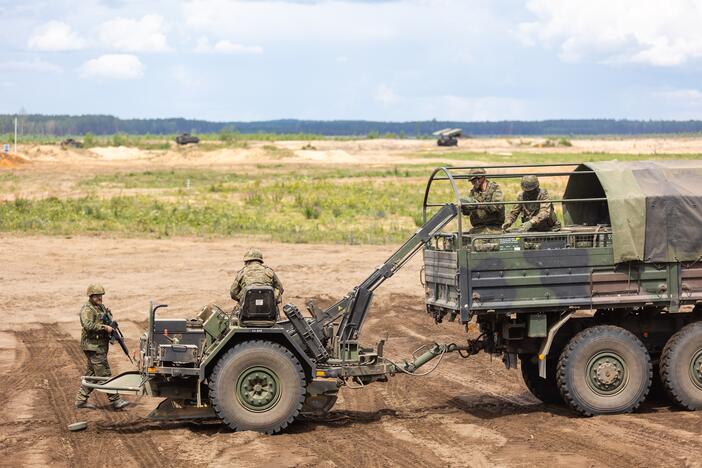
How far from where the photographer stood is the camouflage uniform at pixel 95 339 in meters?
13.6

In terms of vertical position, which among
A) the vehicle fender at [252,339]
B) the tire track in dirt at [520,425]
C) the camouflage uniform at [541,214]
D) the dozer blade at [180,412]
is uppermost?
the camouflage uniform at [541,214]

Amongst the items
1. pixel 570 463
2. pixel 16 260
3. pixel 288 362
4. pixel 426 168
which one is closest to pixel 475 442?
pixel 570 463

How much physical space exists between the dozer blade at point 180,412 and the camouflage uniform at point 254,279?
119cm

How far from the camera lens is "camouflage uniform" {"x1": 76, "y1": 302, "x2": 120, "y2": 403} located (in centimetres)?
1362

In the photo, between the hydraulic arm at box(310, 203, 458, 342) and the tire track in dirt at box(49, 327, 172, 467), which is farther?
the hydraulic arm at box(310, 203, 458, 342)

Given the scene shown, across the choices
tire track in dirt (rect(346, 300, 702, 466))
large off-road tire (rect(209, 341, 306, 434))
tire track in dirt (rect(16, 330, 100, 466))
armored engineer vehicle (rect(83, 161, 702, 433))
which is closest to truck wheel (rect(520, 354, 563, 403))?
tire track in dirt (rect(346, 300, 702, 466))

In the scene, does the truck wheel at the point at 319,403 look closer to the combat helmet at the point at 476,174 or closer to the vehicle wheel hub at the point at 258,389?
the vehicle wheel hub at the point at 258,389

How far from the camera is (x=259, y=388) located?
1195 cm

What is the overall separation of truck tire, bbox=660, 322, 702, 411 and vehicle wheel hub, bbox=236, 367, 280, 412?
14.1 ft

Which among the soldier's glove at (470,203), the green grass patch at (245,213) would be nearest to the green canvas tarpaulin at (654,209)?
the soldier's glove at (470,203)

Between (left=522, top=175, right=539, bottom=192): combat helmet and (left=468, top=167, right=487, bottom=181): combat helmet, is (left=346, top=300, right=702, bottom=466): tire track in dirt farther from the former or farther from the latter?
(left=468, top=167, right=487, bottom=181): combat helmet

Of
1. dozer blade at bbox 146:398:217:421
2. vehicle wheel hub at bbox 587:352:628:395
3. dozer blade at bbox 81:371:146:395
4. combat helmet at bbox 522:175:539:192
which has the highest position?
combat helmet at bbox 522:175:539:192

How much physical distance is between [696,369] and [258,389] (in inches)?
189

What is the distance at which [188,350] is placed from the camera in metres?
12.0
